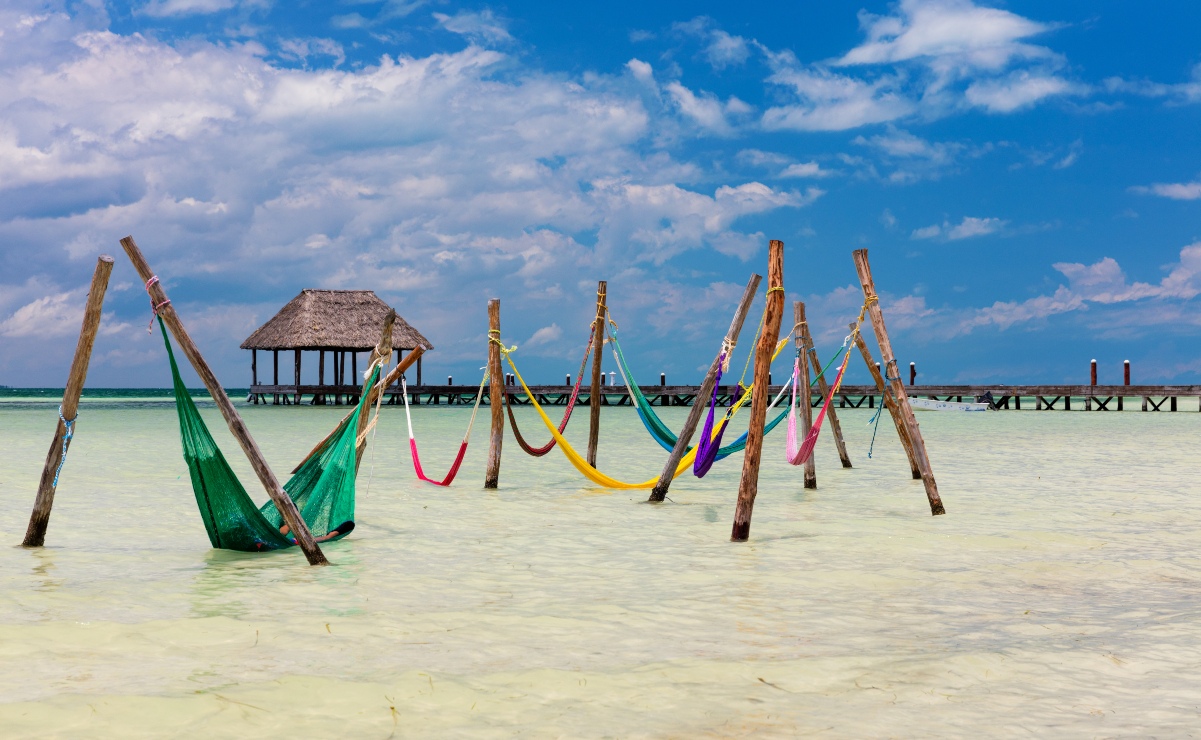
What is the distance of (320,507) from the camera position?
595cm

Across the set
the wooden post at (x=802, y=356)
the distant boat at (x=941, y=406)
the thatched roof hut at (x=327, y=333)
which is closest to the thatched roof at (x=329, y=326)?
the thatched roof hut at (x=327, y=333)

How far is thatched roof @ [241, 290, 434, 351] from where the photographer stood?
32156 millimetres

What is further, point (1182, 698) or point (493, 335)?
point (493, 335)

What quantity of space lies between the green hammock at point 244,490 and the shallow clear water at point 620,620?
18 cm

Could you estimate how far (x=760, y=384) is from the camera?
20.9ft

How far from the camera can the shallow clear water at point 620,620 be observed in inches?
117

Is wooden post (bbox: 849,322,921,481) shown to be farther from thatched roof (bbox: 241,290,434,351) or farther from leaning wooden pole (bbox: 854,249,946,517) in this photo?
thatched roof (bbox: 241,290,434,351)

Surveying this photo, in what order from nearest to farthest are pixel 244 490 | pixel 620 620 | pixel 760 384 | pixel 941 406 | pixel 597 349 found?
Answer: pixel 620 620
pixel 244 490
pixel 760 384
pixel 597 349
pixel 941 406

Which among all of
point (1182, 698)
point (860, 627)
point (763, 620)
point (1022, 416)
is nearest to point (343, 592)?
point (763, 620)

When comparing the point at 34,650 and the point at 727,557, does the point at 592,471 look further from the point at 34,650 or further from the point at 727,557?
the point at 34,650

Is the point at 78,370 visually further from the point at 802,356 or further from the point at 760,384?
the point at 802,356

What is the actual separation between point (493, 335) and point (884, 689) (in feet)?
20.1

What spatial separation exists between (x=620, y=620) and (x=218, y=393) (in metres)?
2.41

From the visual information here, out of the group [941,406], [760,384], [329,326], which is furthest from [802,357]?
[329,326]
